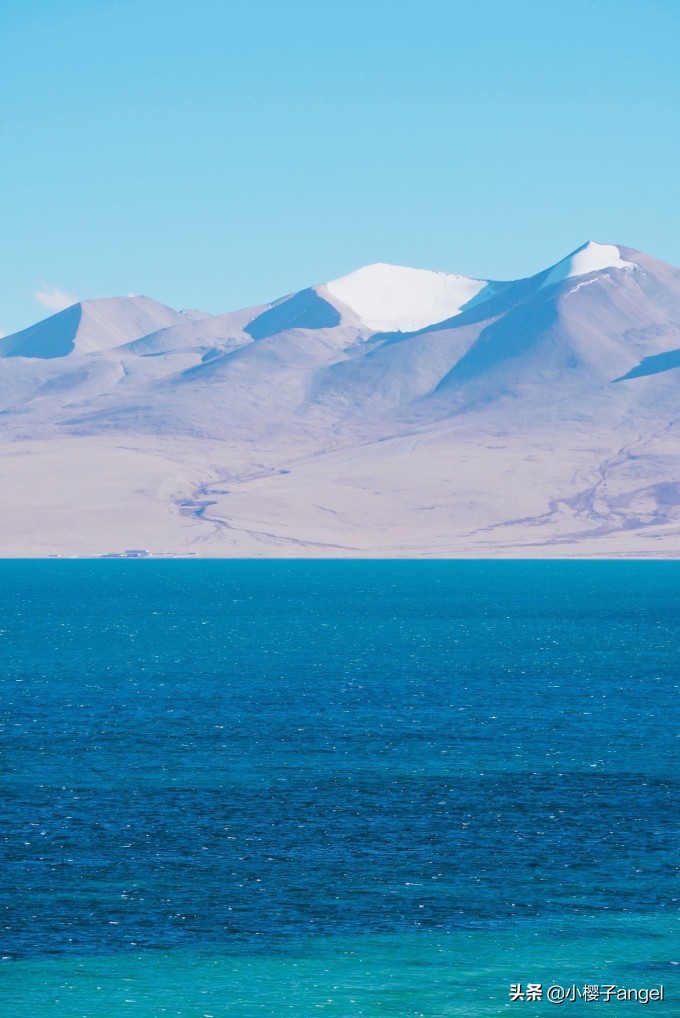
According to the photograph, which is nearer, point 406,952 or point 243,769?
point 406,952

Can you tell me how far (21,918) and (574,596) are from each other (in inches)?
5450

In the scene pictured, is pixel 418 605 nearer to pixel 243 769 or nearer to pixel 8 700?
pixel 8 700

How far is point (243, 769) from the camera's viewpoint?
4788 cm

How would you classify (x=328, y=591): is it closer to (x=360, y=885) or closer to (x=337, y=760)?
(x=337, y=760)

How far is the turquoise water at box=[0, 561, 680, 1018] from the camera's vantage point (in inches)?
1094

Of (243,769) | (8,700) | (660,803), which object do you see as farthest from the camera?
(8,700)

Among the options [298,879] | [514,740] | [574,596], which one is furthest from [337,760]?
[574,596]

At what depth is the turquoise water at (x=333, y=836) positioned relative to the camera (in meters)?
27.8

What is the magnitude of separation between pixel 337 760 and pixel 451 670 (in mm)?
32046

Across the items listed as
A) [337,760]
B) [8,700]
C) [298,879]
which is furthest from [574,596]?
[298,879]

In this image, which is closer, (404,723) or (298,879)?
(298,879)

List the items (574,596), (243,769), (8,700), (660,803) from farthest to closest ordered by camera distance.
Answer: (574,596)
(8,700)
(243,769)
(660,803)

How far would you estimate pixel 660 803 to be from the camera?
140ft

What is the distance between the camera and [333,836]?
38.5 metres
